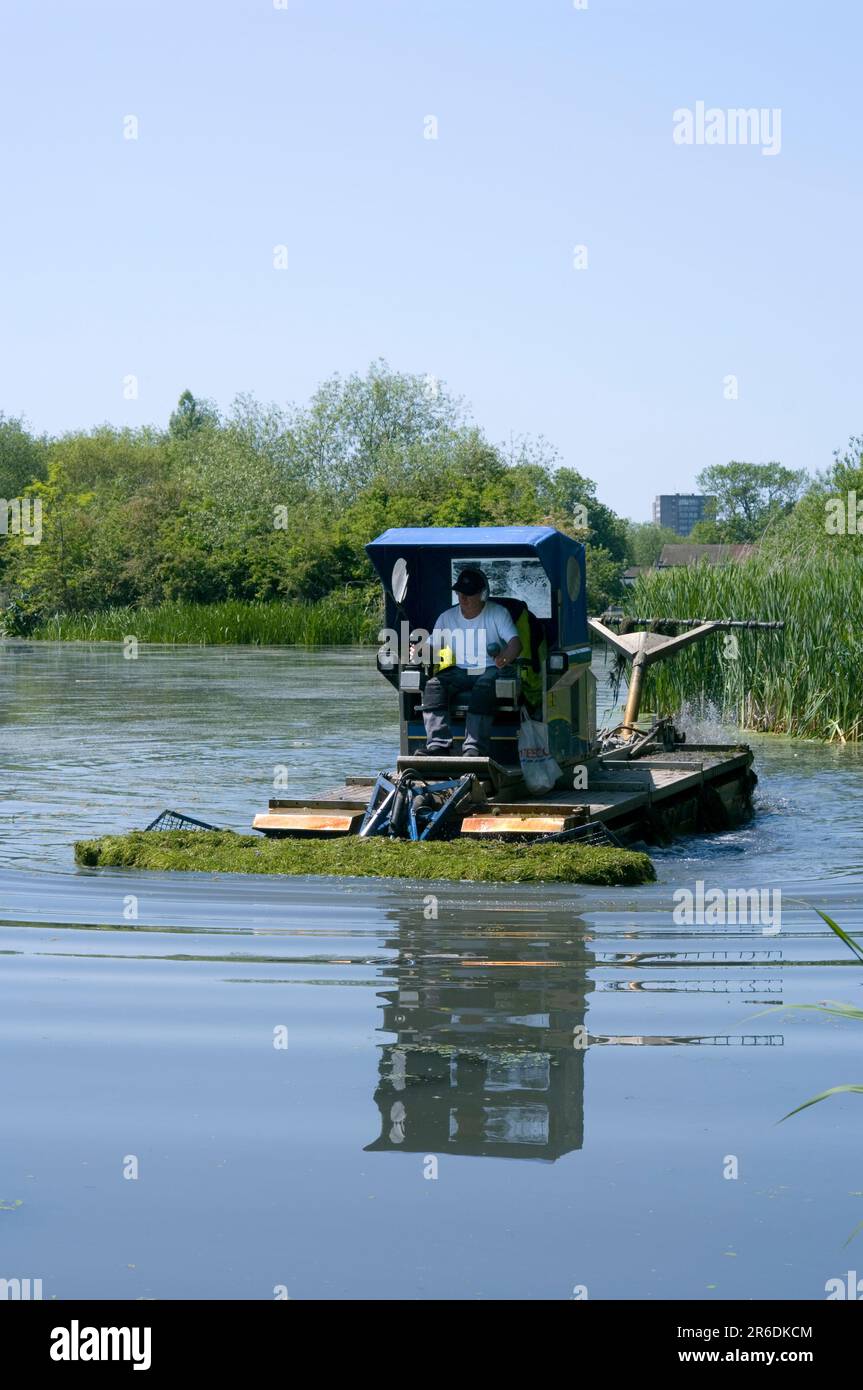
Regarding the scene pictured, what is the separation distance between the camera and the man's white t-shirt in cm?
1327

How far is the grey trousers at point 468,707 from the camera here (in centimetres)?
1330

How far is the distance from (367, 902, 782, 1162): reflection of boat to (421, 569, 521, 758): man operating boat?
2.93 metres

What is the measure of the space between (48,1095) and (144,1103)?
372 millimetres

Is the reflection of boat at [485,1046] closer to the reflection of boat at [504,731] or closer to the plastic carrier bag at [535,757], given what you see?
the reflection of boat at [504,731]

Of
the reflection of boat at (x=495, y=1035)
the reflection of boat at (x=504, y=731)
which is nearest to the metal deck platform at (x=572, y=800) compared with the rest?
the reflection of boat at (x=504, y=731)

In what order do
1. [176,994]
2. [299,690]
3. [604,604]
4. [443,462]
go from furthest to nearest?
1. [443,462]
2. [604,604]
3. [299,690]
4. [176,994]

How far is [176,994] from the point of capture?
324 inches

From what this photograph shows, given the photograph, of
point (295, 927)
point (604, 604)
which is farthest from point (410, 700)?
point (604, 604)

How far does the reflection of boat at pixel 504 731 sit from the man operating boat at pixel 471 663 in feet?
0.26

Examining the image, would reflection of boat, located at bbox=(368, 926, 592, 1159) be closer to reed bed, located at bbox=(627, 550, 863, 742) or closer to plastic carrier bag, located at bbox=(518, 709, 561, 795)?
plastic carrier bag, located at bbox=(518, 709, 561, 795)

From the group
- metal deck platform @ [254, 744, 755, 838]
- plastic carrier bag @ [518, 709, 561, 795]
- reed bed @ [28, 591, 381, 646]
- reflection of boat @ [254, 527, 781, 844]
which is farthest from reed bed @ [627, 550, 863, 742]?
reed bed @ [28, 591, 381, 646]

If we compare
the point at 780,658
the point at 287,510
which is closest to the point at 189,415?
the point at 287,510

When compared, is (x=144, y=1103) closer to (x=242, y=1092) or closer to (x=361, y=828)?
(x=242, y=1092)

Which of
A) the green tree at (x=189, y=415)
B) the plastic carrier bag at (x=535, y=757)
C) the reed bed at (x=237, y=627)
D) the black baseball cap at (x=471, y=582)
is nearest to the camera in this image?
the black baseball cap at (x=471, y=582)
